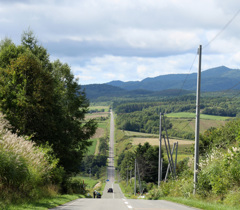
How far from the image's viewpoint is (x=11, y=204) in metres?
13.2

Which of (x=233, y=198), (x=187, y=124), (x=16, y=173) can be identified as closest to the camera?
(x=16, y=173)

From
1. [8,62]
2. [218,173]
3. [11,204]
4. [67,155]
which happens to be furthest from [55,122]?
[11,204]

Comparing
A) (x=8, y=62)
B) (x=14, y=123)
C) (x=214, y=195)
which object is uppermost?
(x=8, y=62)

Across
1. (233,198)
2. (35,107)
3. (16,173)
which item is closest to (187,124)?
(35,107)

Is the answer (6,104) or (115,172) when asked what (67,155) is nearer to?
(6,104)

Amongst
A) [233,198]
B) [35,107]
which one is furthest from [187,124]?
[233,198]

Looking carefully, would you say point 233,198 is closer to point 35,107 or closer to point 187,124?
point 35,107

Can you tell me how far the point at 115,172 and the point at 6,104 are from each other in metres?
153

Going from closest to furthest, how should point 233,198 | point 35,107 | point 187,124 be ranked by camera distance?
point 233,198 → point 35,107 → point 187,124

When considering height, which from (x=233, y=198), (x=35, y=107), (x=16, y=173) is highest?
(x=35, y=107)

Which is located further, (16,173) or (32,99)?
(32,99)

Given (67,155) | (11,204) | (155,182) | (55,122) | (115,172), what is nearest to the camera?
(11,204)

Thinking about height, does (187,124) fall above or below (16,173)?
below

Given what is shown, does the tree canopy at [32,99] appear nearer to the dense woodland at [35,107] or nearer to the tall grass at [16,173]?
the dense woodland at [35,107]
